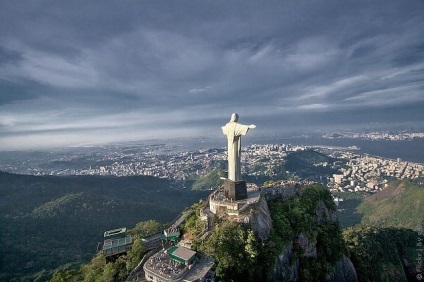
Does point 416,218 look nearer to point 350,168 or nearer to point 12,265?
point 350,168

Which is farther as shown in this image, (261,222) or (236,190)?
(236,190)

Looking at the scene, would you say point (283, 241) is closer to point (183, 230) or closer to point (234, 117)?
point (183, 230)

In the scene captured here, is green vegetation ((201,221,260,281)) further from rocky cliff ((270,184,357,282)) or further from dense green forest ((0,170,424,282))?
rocky cliff ((270,184,357,282))

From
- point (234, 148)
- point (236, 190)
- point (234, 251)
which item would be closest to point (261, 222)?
point (236, 190)

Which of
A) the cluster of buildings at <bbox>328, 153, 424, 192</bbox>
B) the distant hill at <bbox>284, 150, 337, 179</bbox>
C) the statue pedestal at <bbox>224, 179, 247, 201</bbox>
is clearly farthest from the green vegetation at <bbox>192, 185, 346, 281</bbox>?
the distant hill at <bbox>284, 150, 337, 179</bbox>

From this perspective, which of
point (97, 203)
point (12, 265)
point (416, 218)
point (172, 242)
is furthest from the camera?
point (97, 203)

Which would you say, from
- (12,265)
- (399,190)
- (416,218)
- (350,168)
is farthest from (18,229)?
(350,168)

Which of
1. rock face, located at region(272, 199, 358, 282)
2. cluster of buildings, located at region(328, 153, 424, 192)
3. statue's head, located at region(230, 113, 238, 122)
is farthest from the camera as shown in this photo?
cluster of buildings, located at region(328, 153, 424, 192)
